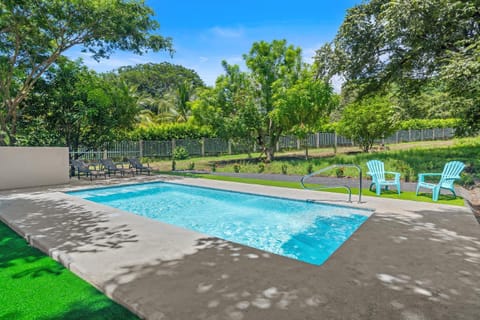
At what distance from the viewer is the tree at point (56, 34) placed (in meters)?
11.1

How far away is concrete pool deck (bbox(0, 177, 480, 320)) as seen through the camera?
2.61 meters

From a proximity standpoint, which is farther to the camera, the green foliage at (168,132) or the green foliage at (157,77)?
the green foliage at (157,77)

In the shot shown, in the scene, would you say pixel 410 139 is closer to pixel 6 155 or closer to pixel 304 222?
pixel 304 222

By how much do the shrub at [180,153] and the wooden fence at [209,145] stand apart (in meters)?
0.35

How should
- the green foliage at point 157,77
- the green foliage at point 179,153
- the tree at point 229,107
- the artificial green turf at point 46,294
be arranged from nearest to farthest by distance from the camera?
the artificial green turf at point 46,294, the tree at point 229,107, the green foliage at point 179,153, the green foliage at point 157,77

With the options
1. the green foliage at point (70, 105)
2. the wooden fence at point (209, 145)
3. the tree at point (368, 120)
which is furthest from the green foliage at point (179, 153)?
the tree at point (368, 120)

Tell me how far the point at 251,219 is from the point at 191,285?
4.53 metres

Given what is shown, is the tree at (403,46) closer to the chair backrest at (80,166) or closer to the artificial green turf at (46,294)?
the artificial green turf at (46,294)

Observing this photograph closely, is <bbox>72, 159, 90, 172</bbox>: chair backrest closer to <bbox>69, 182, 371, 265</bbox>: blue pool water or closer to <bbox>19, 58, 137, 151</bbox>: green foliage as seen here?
<bbox>69, 182, 371, 265</bbox>: blue pool water

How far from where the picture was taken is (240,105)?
18.5m

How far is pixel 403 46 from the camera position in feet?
43.7

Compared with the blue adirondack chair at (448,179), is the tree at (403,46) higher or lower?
higher

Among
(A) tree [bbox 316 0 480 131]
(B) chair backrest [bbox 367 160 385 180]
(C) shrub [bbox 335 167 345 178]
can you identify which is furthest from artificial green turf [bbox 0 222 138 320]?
(C) shrub [bbox 335 167 345 178]

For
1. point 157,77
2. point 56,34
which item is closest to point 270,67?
point 56,34
